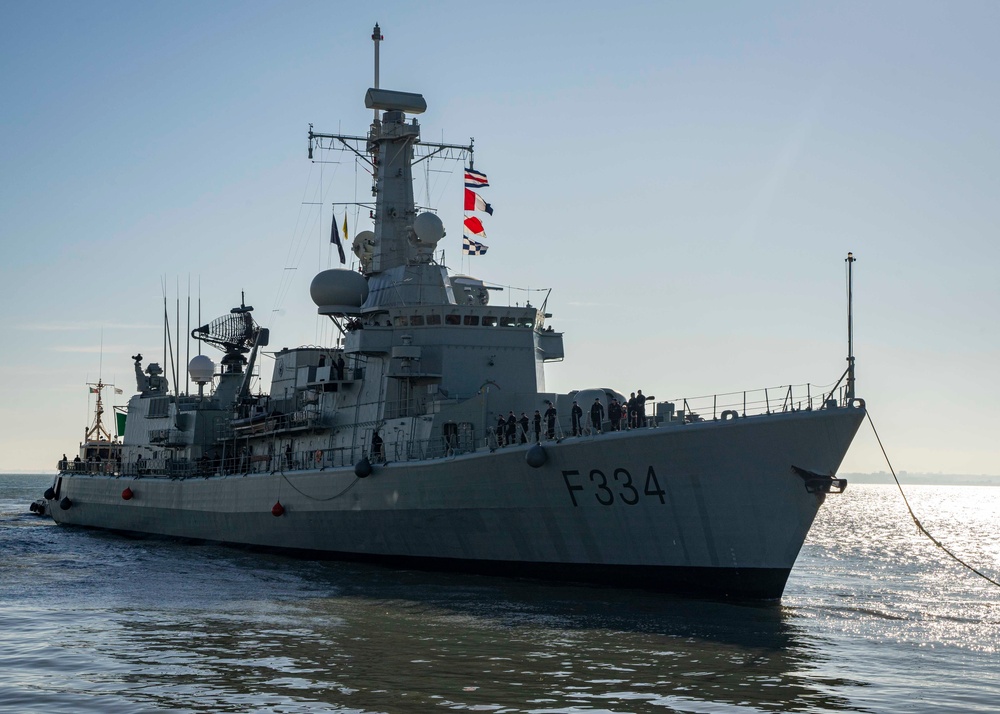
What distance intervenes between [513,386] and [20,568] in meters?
11.9

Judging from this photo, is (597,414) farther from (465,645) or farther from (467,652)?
(467,652)

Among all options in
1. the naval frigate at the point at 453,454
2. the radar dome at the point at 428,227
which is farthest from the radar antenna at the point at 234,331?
the radar dome at the point at 428,227

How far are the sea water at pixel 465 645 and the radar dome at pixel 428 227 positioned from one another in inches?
332

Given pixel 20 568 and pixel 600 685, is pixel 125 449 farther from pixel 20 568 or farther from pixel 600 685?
pixel 600 685

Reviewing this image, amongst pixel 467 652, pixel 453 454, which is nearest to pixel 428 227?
pixel 453 454

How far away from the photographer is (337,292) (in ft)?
86.8

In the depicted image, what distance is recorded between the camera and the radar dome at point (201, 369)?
3778cm

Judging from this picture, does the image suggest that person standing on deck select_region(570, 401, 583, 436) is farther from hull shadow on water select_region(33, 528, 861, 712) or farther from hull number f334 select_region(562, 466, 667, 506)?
hull shadow on water select_region(33, 528, 861, 712)

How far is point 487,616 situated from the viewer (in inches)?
639

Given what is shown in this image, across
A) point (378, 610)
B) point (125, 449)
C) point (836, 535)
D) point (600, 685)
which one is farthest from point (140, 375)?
point (600, 685)

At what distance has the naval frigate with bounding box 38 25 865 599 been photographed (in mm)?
17734

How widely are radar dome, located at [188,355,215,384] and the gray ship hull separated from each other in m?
15.1

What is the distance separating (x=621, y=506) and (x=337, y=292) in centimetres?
1100

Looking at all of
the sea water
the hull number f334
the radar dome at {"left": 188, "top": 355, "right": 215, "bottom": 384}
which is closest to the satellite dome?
the sea water
